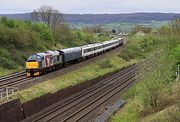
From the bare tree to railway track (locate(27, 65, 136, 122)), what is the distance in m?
51.4

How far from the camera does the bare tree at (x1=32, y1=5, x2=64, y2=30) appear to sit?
113625 millimetres

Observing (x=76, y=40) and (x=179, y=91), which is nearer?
(x=179, y=91)

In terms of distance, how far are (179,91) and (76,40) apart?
77389 mm

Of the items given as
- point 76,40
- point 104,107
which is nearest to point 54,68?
point 104,107

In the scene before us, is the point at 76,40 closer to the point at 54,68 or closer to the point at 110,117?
the point at 54,68

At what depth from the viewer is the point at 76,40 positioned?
4213 inches

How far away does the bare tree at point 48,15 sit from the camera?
11362 centimetres

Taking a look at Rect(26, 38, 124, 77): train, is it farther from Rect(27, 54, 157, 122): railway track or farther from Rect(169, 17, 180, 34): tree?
Result: Rect(169, 17, 180, 34): tree

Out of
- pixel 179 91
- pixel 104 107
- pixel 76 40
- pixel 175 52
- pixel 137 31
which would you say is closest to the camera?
pixel 179 91

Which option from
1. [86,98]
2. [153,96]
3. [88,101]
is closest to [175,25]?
[86,98]

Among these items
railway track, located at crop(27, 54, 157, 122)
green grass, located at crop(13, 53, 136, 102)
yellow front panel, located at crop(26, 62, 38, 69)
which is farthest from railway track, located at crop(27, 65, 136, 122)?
yellow front panel, located at crop(26, 62, 38, 69)

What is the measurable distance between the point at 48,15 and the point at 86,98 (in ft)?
247

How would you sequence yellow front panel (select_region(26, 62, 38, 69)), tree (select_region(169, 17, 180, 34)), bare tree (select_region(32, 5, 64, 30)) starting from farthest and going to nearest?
bare tree (select_region(32, 5, 64, 30)) < tree (select_region(169, 17, 180, 34)) < yellow front panel (select_region(26, 62, 38, 69))

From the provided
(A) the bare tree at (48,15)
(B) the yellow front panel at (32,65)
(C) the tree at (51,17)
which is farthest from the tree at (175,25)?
(A) the bare tree at (48,15)
